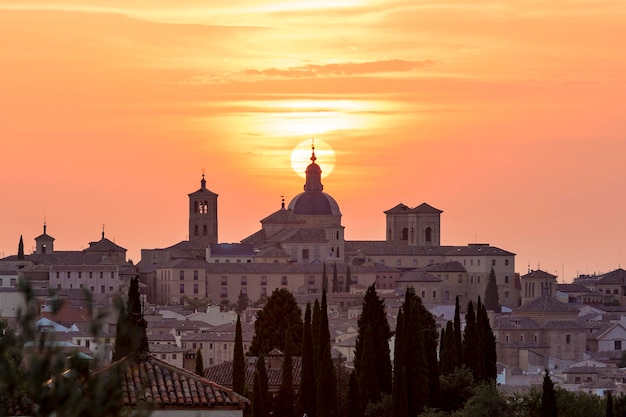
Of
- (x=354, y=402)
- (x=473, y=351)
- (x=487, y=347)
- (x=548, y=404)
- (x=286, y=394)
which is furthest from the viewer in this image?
(x=487, y=347)

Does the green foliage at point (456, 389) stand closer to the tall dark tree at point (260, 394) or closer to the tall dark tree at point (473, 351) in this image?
the tall dark tree at point (473, 351)

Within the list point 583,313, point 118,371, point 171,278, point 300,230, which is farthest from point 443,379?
point 300,230

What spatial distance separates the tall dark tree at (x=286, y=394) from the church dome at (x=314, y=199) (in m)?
93.6

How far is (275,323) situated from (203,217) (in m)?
82.1

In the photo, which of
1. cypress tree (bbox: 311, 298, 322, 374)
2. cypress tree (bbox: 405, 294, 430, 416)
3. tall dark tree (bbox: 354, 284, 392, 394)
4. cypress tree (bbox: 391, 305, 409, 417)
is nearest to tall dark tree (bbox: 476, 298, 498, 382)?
tall dark tree (bbox: 354, 284, 392, 394)

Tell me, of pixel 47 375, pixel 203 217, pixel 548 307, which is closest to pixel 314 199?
pixel 203 217

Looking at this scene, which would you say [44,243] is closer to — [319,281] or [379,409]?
[319,281]

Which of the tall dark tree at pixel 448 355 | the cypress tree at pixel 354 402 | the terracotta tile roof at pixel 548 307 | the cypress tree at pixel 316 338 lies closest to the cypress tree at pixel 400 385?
the cypress tree at pixel 354 402

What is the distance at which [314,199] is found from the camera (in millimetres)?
137000

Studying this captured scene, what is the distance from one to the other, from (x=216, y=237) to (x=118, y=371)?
414 feet

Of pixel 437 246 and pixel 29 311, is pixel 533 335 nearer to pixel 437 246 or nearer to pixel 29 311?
pixel 437 246

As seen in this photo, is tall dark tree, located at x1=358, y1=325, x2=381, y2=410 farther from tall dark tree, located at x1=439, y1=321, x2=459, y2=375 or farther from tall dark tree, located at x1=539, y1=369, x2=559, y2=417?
tall dark tree, located at x1=439, y1=321, x2=459, y2=375

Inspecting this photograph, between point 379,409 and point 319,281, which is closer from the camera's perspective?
point 379,409

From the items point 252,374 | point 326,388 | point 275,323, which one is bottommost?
point 326,388
